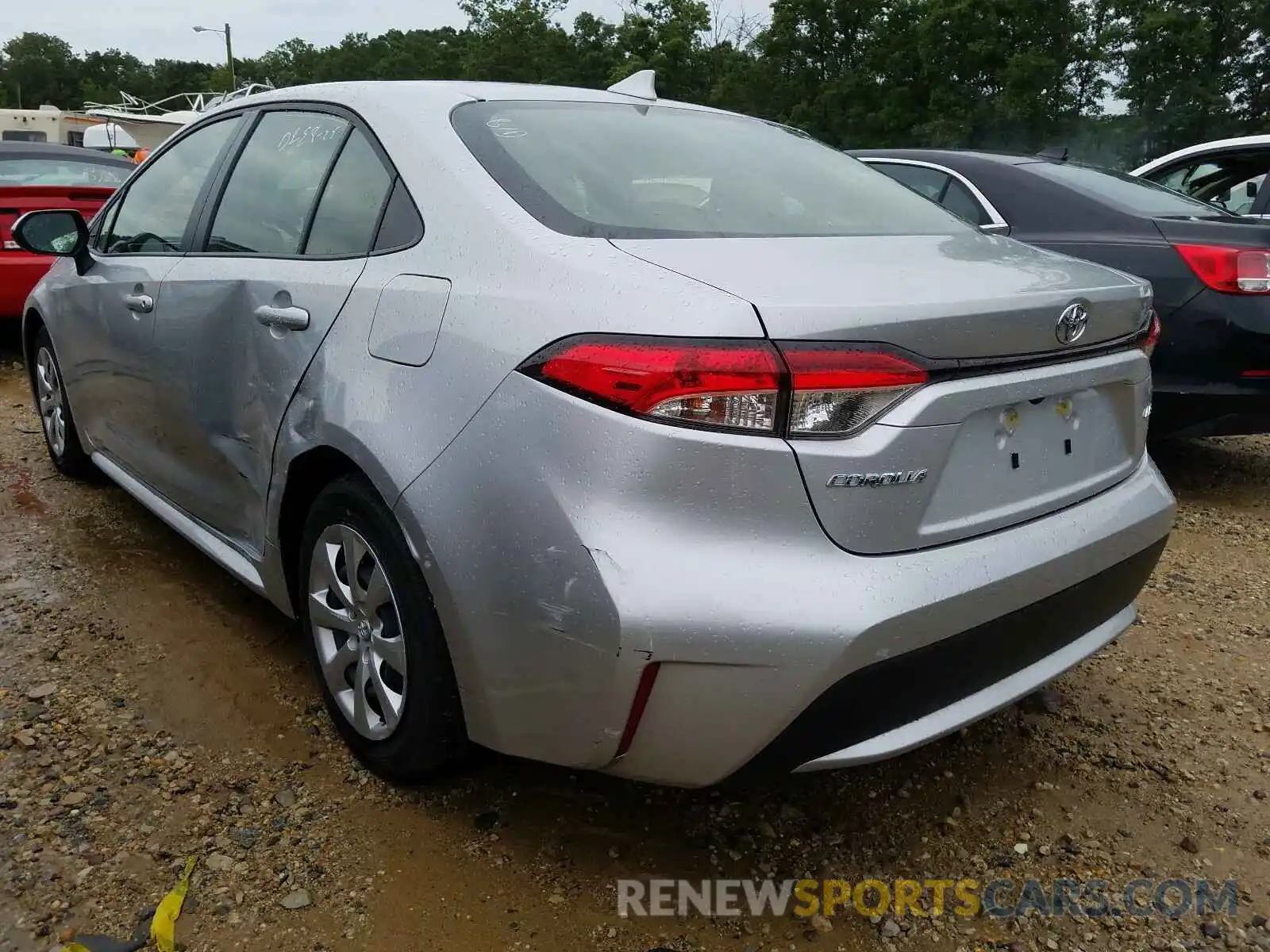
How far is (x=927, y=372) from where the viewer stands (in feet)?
5.44

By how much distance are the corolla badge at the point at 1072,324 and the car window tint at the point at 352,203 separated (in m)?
1.37

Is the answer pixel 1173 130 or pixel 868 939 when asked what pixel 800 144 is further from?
pixel 1173 130

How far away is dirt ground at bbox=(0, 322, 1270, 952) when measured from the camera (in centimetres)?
190

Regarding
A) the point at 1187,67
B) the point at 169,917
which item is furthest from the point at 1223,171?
the point at 1187,67

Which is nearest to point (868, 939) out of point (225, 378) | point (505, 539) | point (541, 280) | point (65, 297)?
point (505, 539)

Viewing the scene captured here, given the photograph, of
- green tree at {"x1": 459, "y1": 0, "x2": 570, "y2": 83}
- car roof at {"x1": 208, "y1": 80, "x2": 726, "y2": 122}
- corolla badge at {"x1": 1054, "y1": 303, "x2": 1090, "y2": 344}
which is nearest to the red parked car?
car roof at {"x1": 208, "y1": 80, "x2": 726, "y2": 122}

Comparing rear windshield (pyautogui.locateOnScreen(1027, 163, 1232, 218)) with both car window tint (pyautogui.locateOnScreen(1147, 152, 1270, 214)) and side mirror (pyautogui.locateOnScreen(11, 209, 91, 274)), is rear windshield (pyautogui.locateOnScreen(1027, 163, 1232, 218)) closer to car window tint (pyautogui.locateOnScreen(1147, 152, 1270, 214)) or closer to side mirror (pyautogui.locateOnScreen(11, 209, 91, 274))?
car window tint (pyautogui.locateOnScreen(1147, 152, 1270, 214))

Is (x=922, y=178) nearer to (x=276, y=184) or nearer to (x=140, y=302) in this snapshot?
(x=276, y=184)

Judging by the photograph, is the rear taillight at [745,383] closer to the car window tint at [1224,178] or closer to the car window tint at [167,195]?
the car window tint at [167,195]

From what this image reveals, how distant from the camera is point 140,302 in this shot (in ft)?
9.81

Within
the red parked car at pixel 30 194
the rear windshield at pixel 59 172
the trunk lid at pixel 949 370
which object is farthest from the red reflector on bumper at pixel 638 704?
the rear windshield at pixel 59 172

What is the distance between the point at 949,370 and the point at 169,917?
1.69m

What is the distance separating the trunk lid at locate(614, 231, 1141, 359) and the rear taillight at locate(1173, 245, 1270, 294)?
7.32 feet

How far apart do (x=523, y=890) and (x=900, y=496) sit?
1050mm
